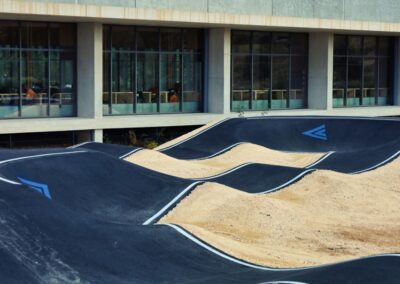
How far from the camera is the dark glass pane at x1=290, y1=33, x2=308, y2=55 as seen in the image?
3856cm

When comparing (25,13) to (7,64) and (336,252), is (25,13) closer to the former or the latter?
(7,64)

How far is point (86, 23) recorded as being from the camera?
3019 centimetres

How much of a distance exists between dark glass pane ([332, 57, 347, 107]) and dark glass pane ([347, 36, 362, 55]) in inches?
29.9

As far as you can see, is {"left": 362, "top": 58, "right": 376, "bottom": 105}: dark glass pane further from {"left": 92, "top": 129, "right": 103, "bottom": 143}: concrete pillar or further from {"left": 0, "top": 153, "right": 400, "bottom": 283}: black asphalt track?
{"left": 0, "top": 153, "right": 400, "bottom": 283}: black asphalt track

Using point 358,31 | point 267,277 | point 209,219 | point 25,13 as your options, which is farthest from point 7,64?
point 267,277

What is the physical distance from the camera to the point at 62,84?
3091cm

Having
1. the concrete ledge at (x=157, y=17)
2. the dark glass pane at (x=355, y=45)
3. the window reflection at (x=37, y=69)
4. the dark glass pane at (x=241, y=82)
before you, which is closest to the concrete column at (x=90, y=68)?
the window reflection at (x=37, y=69)

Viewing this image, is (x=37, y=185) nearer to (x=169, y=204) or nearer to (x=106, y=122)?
(x=169, y=204)

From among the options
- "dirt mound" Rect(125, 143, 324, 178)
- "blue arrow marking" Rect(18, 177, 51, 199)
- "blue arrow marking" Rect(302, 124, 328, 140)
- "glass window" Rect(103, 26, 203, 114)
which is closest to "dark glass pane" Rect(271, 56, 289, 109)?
"glass window" Rect(103, 26, 203, 114)

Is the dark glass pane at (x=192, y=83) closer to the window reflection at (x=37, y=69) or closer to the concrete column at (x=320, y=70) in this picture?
the window reflection at (x=37, y=69)

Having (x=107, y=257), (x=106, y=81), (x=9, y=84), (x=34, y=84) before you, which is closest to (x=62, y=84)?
(x=34, y=84)

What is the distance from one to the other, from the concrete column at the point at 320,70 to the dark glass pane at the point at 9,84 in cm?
1498

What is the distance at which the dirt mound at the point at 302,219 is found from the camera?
48.7ft

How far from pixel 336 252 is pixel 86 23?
57.0 ft
